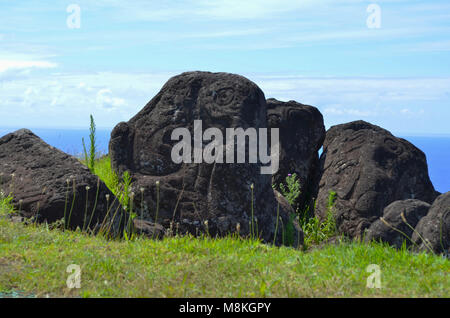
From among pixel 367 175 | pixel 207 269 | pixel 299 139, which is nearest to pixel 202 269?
pixel 207 269

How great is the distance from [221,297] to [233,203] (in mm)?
4061

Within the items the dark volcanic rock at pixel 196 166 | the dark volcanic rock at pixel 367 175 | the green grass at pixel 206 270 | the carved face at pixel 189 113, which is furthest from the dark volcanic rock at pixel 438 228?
the carved face at pixel 189 113

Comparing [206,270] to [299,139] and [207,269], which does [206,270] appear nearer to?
[207,269]

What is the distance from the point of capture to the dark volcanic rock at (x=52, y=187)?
332 inches

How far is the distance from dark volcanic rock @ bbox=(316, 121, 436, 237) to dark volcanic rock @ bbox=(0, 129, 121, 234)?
5091mm

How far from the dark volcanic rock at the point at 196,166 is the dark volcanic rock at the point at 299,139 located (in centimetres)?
226

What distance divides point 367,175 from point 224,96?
384 centimetres

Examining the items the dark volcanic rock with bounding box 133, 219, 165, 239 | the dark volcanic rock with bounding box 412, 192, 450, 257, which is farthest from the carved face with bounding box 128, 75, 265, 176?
the dark volcanic rock with bounding box 412, 192, 450, 257

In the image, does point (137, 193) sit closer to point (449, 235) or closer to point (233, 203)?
point (233, 203)

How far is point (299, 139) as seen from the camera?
12.6m

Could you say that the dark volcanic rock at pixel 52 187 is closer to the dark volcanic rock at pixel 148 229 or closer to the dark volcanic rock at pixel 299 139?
the dark volcanic rock at pixel 148 229

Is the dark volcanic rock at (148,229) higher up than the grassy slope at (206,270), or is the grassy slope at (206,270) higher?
the grassy slope at (206,270)

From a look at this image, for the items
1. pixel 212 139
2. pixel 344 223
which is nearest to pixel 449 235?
pixel 344 223

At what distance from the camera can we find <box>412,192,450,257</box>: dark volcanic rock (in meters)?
8.30
